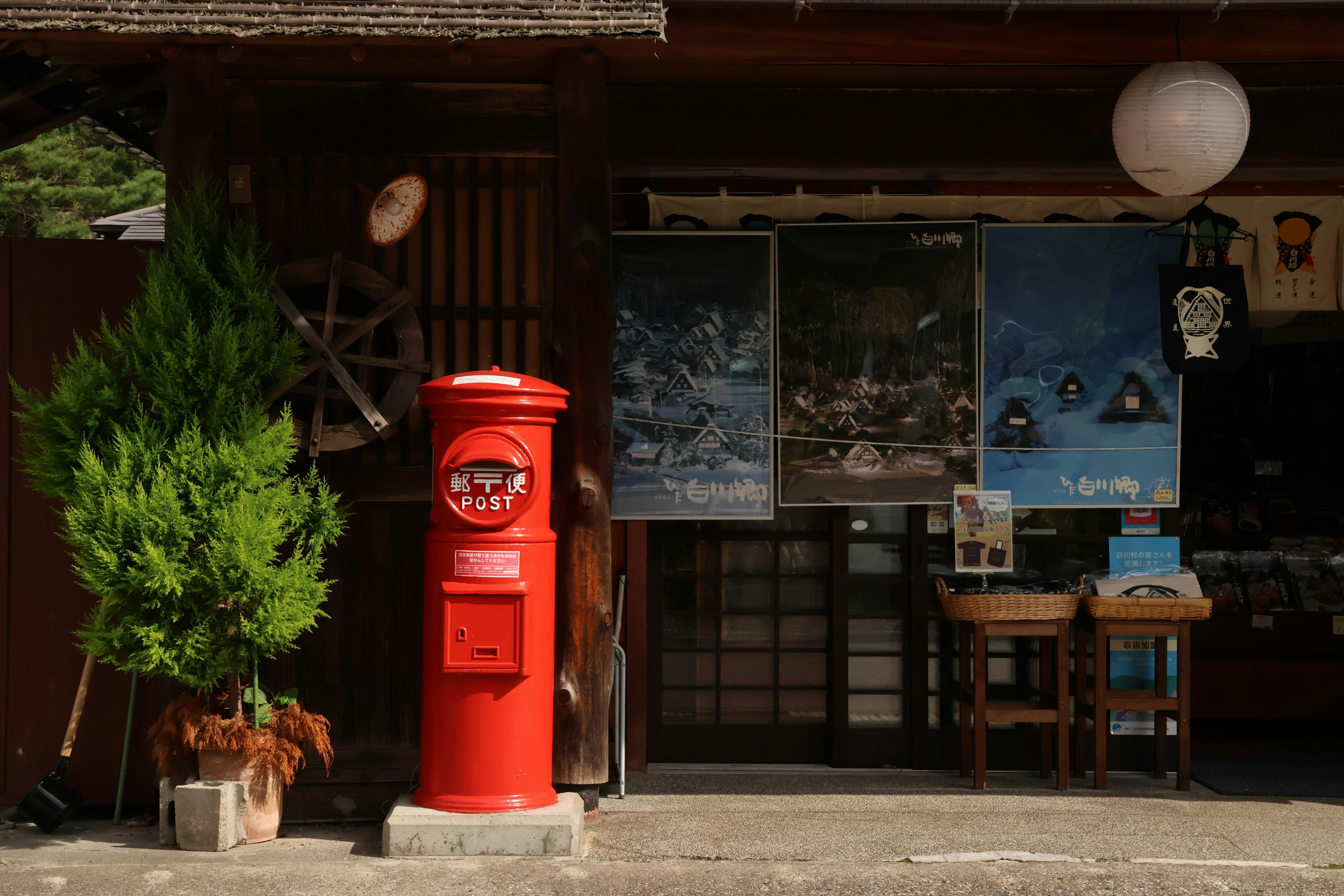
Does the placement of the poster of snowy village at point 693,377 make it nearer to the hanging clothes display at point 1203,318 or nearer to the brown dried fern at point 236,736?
the brown dried fern at point 236,736

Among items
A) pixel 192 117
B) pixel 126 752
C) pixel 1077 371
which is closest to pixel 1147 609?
pixel 1077 371

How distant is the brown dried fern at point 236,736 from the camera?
15.7ft

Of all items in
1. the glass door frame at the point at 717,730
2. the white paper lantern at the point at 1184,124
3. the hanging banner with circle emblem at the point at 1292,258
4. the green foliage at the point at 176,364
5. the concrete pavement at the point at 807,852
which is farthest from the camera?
the glass door frame at the point at 717,730

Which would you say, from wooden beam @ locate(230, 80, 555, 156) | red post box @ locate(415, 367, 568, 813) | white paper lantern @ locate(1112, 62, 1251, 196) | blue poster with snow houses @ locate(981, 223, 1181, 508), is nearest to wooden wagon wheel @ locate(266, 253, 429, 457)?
red post box @ locate(415, 367, 568, 813)

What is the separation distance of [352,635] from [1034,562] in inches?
152

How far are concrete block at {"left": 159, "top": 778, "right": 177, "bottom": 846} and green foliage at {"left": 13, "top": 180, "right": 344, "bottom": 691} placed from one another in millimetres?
618

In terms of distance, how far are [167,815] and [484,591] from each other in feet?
6.03

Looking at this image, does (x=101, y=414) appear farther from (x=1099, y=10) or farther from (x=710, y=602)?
(x=1099, y=10)

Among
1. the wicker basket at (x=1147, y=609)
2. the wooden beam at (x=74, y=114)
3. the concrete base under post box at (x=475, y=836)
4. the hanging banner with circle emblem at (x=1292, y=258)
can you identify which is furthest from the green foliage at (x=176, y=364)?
the hanging banner with circle emblem at (x=1292, y=258)

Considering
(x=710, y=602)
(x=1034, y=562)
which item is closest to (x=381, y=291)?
(x=710, y=602)

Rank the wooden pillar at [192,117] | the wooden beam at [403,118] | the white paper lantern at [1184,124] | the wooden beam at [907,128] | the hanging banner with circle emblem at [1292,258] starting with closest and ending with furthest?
the white paper lantern at [1184,124]
the wooden pillar at [192,117]
the wooden beam at [403,118]
the wooden beam at [907,128]
the hanging banner with circle emblem at [1292,258]

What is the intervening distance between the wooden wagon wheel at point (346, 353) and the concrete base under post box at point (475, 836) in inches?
69.0

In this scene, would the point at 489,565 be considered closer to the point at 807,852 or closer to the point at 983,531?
the point at 807,852

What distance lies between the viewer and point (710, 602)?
645 cm
